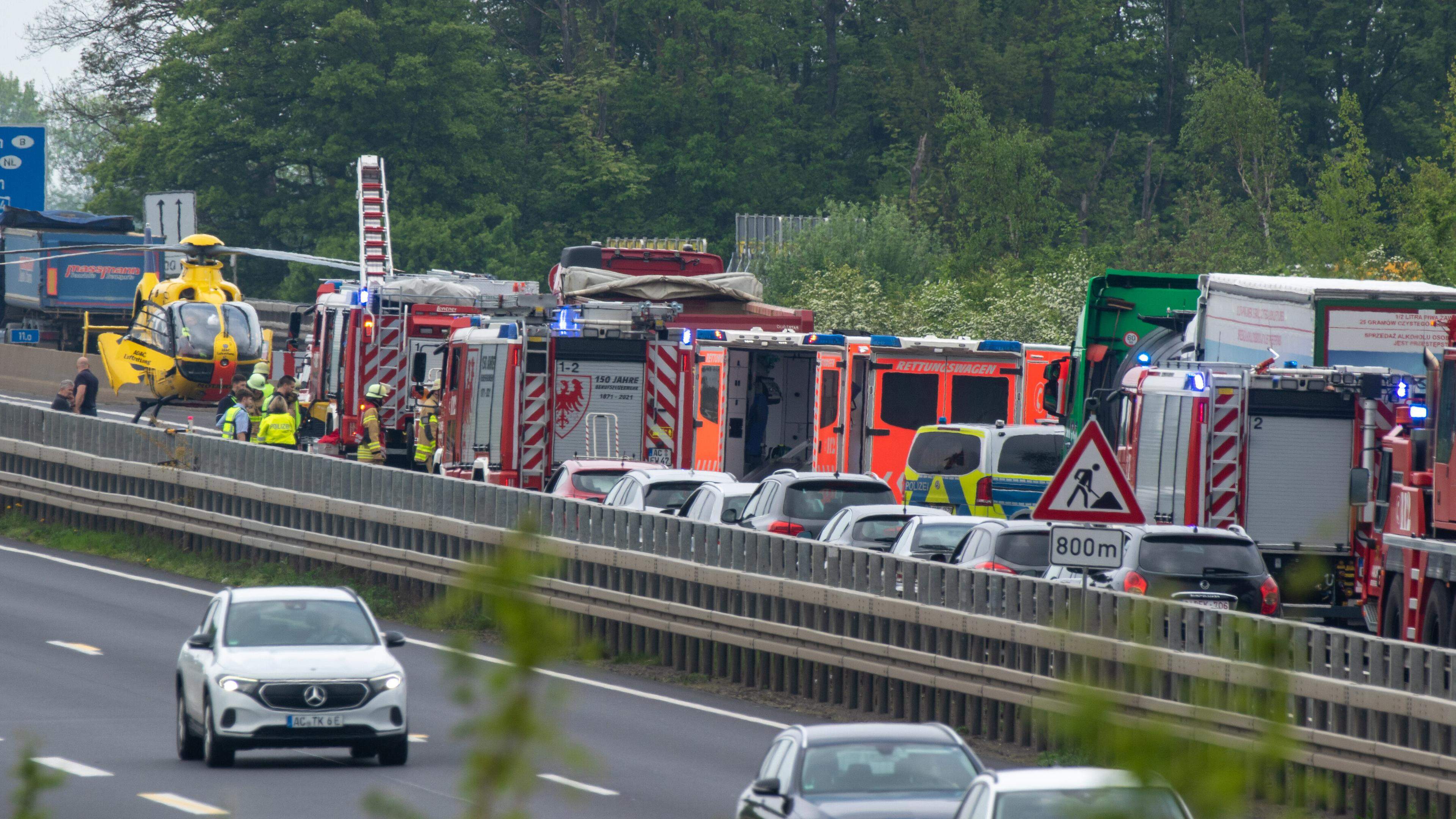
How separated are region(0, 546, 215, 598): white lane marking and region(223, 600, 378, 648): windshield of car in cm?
1049

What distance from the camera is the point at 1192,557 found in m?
17.1

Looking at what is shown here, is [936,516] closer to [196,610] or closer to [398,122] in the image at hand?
[196,610]

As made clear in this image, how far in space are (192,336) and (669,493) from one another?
24088 mm

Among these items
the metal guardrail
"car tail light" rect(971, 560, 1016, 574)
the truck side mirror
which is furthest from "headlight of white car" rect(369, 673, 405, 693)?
the truck side mirror

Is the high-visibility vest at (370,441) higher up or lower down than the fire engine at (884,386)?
lower down

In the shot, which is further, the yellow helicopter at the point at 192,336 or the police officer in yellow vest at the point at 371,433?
the yellow helicopter at the point at 192,336

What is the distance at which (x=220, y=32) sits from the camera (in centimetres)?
7631

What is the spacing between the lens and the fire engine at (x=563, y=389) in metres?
27.9

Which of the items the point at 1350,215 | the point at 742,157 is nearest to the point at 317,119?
the point at 742,157

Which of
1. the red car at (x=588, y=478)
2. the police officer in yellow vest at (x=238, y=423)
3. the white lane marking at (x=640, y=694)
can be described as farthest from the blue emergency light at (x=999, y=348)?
the police officer in yellow vest at (x=238, y=423)

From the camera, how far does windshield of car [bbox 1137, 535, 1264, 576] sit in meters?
17.1

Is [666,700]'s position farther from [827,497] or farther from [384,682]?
[384,682]

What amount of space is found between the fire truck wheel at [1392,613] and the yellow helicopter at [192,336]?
29685mm

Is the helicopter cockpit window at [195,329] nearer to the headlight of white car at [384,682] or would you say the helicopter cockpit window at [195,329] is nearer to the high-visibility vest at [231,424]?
the high-visibility vest at [231,424]
